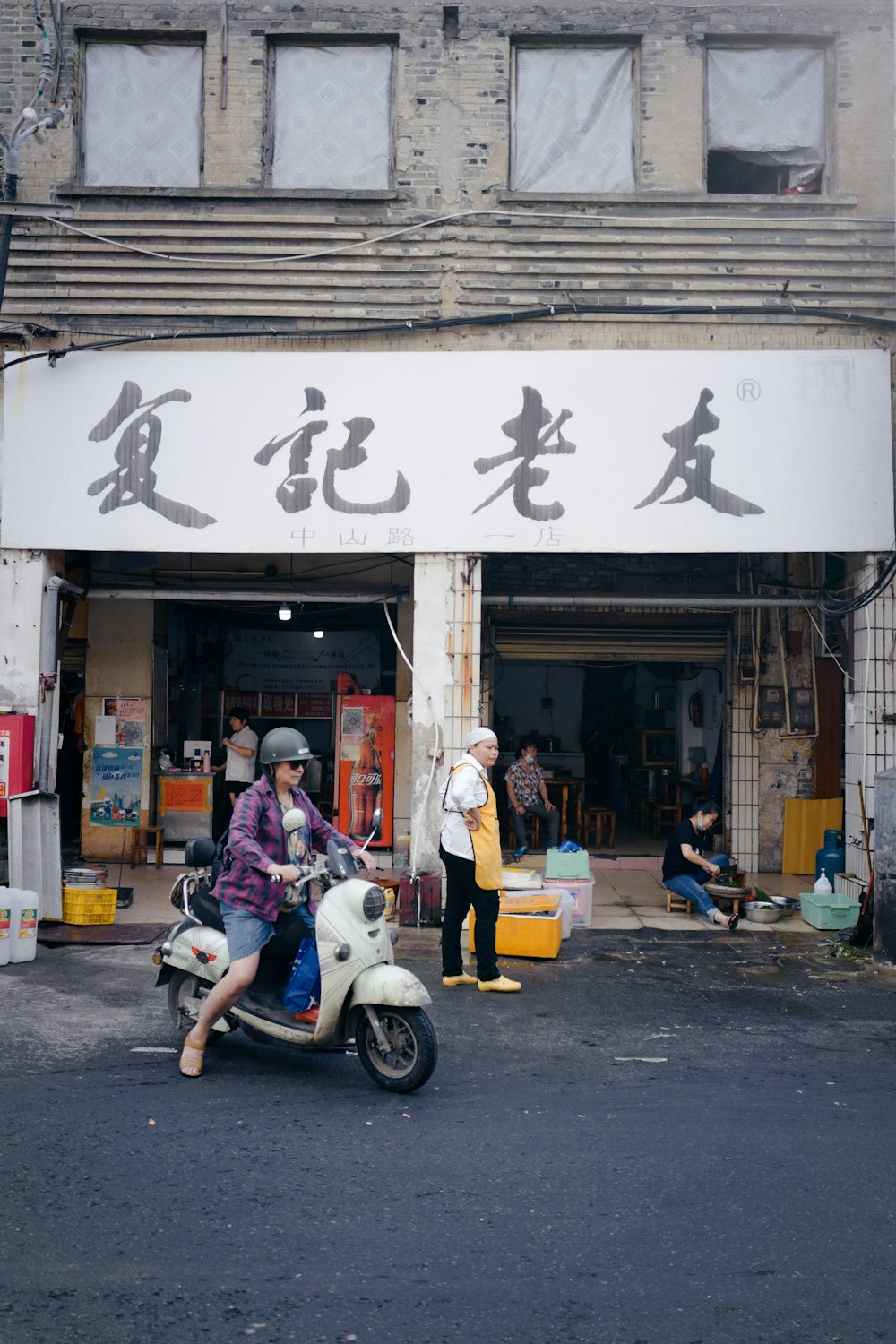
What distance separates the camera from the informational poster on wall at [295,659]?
16.1 meters

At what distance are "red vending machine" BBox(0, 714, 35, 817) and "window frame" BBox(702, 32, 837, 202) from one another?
8532 millimetres

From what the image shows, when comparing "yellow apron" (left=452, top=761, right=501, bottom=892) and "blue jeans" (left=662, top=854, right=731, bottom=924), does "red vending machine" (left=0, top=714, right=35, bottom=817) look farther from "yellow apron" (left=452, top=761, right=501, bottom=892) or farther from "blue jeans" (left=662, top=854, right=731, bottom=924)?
"blue jeans" (left=662, top=854, right=731, bottom=924)

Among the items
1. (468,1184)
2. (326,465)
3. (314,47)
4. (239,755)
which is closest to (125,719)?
(239,755)

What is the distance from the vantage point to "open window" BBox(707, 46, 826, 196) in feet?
36.7

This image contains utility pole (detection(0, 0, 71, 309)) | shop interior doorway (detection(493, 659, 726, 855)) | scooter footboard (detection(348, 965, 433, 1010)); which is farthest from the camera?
shop interior doorway (detection(493, 659, 726, 855))

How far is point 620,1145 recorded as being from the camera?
514 centimetres

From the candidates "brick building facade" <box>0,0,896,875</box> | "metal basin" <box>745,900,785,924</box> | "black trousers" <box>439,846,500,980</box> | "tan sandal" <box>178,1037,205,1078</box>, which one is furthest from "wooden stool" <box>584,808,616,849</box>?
"tan sandal" <box>178,1037,205,1078</box>

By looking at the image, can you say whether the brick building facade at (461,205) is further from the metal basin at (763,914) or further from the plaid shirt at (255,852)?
the plaid shirt at (255,852)

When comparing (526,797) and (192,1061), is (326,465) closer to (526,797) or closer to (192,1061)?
(526,797)

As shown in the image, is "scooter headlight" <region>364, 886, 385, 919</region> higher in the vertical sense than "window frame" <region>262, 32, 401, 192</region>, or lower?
lower

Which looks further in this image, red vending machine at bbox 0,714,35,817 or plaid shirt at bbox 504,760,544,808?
plaid shirt at bbox 504,760,544,808

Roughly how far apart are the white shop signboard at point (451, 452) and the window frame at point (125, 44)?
6.92ft

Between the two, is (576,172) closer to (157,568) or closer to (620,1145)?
(157,568)

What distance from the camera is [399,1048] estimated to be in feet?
18.9
